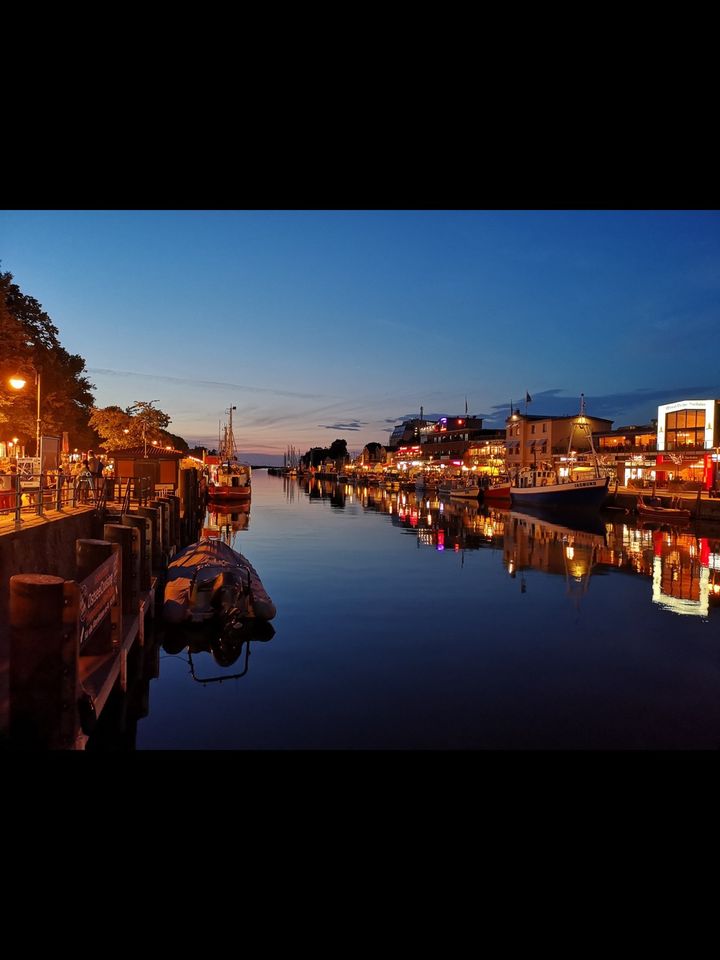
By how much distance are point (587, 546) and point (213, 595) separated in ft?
84.4

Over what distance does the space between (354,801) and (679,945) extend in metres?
1.67

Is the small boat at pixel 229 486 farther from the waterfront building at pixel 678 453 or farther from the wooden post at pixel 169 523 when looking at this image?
the waterfront building at pixel 678 453

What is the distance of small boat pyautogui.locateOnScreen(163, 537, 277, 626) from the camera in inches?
594

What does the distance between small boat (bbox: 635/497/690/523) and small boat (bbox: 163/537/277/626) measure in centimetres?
3605

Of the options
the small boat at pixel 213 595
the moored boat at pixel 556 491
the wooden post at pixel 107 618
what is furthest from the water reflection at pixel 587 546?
the wooden post at pixel 107 618

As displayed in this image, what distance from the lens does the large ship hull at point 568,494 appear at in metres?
51.1

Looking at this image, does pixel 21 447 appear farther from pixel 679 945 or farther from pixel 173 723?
pixel 679 945

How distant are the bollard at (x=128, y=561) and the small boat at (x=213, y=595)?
3767mm

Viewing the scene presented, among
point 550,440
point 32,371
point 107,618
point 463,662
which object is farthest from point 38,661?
point 550,440

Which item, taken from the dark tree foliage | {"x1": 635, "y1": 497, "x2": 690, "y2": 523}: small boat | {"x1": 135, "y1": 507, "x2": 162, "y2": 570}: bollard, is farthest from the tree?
{"x1": 635, "y1": 497, "x2": 690, "y2": 523}: small boat

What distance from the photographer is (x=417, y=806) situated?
336 cm

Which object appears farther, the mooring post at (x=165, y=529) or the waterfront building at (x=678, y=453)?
the waterfront building at (x=678, y=453)

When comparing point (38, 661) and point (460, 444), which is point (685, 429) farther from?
point (38, 661)
